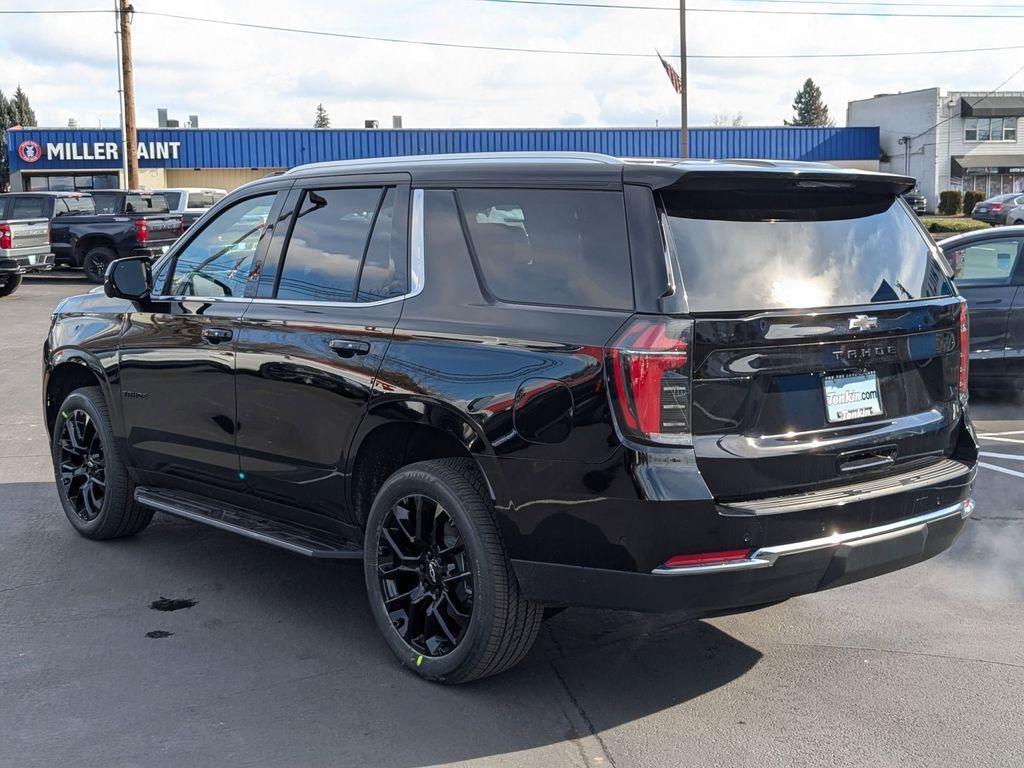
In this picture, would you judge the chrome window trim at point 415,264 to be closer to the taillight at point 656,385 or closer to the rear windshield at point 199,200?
the taillight at point 656,385

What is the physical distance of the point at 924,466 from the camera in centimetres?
418

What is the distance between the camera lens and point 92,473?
243 inches

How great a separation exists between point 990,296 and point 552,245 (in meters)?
7.21

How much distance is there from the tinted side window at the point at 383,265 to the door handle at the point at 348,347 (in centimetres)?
19

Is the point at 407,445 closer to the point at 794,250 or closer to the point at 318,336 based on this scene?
the point at 318,336

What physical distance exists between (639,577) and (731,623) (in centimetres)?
141

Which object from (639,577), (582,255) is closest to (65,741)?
(639,577)

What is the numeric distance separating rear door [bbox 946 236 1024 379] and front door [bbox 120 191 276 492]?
6781 mm

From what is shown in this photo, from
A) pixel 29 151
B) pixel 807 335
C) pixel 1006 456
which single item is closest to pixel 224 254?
pixel 807 335

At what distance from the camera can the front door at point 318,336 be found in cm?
445

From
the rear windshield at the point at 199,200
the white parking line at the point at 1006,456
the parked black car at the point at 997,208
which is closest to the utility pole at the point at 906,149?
the parked black car at the point at 997,208

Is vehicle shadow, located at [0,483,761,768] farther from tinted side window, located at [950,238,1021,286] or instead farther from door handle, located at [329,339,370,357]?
tinted side window, located at [950,238,1021,286]

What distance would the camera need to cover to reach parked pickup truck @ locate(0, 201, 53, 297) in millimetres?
20469

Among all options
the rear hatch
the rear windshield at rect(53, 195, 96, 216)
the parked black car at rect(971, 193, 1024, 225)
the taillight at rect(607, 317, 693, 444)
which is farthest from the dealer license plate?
the parked black car at rect(971, 193, 1024, 225)
